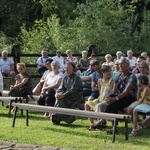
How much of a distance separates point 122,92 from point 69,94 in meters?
1.17

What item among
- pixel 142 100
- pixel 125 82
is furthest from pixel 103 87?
pixel 142 100

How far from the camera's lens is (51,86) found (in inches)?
477

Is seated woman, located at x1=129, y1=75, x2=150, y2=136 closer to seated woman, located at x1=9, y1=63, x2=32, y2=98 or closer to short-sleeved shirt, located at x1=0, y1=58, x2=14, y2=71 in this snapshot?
seated woman, located at x1=9, y1=63, x2=32, y2=98

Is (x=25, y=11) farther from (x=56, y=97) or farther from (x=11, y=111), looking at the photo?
(x=56, y=97)

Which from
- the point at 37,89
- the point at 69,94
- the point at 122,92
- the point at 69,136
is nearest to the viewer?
the point at 69,136

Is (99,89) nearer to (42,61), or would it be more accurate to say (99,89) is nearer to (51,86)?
(51,86)

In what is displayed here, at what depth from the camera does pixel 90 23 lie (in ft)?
76.1

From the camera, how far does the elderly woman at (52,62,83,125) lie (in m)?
11.0

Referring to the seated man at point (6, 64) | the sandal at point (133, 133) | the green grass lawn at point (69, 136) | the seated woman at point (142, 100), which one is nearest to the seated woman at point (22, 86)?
the green grass lawn at point (69, 136)

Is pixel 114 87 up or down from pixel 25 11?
down

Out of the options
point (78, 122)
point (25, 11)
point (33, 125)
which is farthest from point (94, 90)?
point (25, 11)

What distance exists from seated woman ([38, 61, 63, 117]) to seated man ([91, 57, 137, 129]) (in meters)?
1.81

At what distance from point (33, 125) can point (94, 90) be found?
5.22ft

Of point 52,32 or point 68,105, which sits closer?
point 68,105
